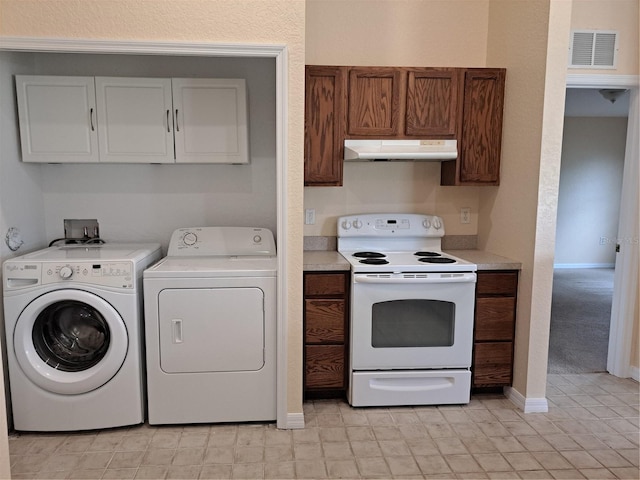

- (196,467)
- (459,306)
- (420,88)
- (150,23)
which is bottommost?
(196,467)

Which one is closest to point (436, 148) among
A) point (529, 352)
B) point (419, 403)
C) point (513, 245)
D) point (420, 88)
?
point (420, 88)

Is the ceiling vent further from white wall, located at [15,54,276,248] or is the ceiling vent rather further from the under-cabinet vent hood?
white wall, located at [15,54,276,248]

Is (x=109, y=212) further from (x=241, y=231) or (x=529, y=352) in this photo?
(x=529, y=352)

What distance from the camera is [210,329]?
2623 millimetres

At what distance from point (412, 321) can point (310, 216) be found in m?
1.06

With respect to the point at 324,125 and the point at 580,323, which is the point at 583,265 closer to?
the point at 580,323

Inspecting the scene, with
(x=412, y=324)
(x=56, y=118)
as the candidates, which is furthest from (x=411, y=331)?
(x=56, y=118)

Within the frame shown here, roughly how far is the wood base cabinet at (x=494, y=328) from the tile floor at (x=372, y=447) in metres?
0.19

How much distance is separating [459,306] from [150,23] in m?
2.35

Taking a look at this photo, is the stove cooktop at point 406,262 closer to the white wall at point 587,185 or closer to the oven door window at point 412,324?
the oven door window at point 412,324

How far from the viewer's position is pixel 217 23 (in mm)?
2418

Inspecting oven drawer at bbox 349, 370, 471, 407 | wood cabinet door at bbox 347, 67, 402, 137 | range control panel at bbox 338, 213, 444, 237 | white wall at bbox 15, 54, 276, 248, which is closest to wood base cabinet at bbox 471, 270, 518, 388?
oven drawer at bbox 349, 370, 471, 407

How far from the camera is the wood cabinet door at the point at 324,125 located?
2.95m

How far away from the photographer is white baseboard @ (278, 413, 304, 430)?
2676 millimetres
